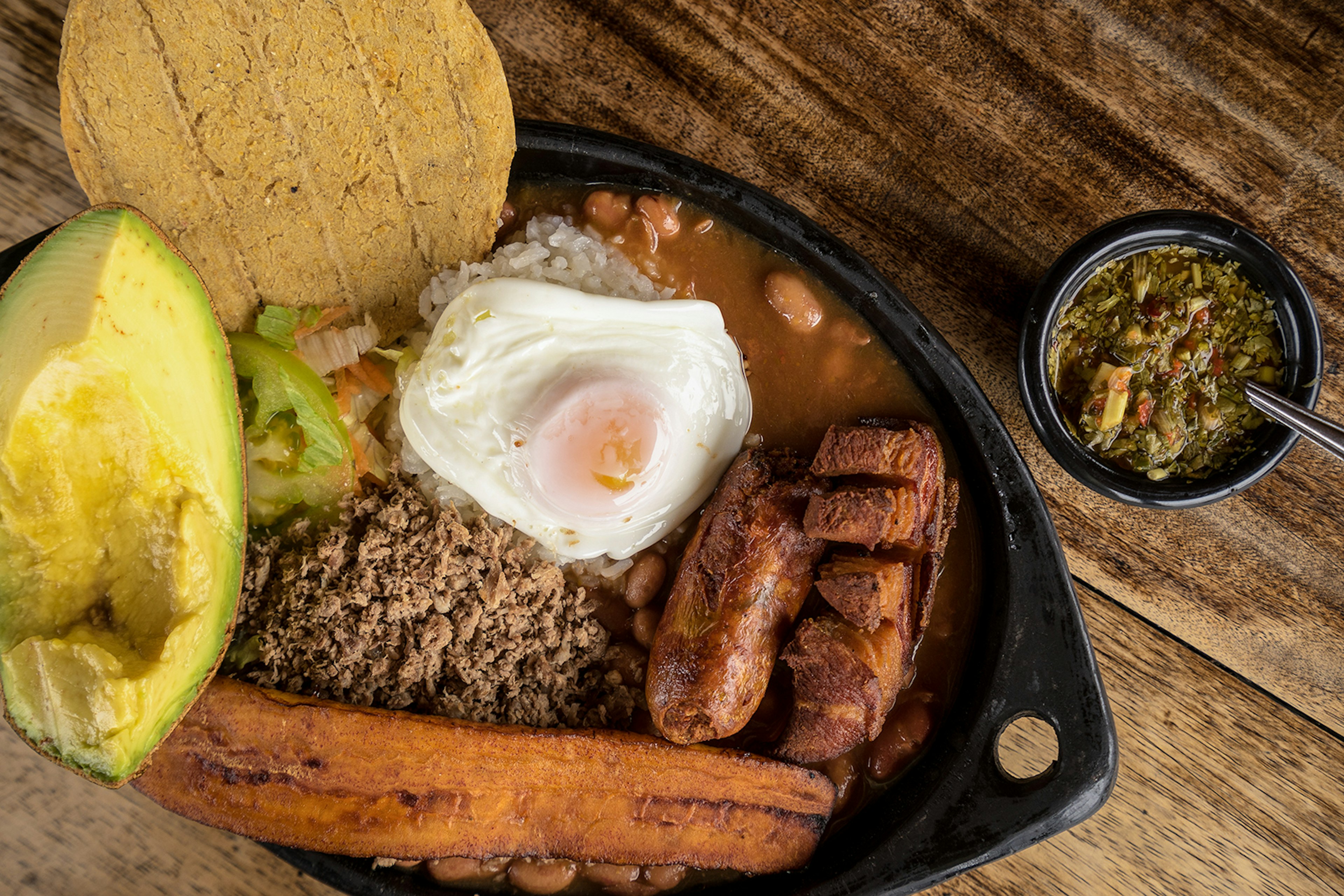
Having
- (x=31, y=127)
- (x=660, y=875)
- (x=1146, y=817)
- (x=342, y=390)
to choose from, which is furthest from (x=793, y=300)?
(x=31, y=127)

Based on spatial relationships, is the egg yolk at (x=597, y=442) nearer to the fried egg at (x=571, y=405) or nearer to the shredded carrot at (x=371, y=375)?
the fried egg at (x=571, y=405)

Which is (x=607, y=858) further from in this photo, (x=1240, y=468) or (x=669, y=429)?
(x=1240, y=468)

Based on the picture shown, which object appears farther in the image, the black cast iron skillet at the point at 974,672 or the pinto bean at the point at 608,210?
the pinto bean at the point at 608,210

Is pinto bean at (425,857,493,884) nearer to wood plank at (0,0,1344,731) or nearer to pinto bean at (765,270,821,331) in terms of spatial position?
pinto bean at (765,270,821,331)

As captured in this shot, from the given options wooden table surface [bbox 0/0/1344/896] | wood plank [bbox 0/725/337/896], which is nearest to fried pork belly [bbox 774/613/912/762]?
wooden table surface [bbox 0/0/1344/896]

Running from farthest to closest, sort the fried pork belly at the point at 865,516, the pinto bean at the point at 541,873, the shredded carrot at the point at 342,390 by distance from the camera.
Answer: the shredded carrot at the point at 342,390, the pinto bean at the point at 541,873, the fried pork belly at the point at 865,516

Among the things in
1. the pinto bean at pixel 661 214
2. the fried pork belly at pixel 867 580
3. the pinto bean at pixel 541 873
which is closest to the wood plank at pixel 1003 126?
the pinto bean at pixel 661 214
